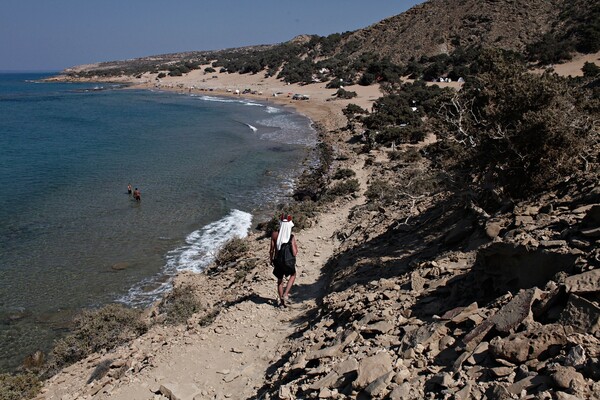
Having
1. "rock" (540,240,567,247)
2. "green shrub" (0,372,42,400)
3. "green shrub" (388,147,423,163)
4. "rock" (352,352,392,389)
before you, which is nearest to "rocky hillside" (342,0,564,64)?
"green shrub" (388,147,423,163)

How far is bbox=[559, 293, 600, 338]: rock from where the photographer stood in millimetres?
3570

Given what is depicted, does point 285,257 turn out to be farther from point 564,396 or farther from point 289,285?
point 564,396

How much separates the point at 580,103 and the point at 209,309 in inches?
353

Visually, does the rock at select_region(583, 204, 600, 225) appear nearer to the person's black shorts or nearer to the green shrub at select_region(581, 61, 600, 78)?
the person's black shorts

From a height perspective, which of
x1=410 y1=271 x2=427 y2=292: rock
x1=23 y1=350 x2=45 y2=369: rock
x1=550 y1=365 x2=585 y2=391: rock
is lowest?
x1=23 y1=350 x2=45 y2=369: rock

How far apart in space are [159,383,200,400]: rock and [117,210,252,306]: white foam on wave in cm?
625

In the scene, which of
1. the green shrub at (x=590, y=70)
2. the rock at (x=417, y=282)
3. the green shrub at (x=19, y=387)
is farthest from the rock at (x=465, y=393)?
the green shrub at (x=590, y=70)

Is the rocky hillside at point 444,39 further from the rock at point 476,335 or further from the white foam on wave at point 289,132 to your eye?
the rock at point 476,335

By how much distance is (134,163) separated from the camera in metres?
30.0

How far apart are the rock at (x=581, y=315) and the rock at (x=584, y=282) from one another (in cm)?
16

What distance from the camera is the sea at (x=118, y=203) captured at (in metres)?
12.9

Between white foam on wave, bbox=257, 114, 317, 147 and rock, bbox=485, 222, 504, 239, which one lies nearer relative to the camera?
rock, bbox=485, 222, 504, 239

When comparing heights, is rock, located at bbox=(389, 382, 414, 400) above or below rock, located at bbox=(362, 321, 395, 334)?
above

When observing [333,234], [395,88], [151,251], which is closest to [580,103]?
[333,234]
